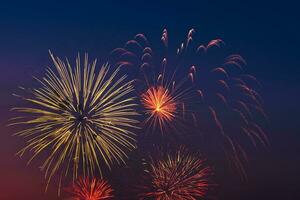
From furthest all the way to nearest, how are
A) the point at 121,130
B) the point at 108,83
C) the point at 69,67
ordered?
1. the point at 121,130
2. the point at 108,83
3. the point at 69,67

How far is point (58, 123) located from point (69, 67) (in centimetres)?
816

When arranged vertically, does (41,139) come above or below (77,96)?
below

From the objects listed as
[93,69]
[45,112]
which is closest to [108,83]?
[93,69]

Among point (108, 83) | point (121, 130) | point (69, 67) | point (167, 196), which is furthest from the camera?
point (167, 196)

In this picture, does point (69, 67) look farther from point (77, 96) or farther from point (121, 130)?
point (121, 130)

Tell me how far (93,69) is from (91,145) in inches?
324

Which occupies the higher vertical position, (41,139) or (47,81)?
(47,81)

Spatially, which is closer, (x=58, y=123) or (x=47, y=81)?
(x=47, y=81)

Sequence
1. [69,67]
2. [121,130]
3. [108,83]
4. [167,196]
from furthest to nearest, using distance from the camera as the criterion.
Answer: [167,196] < [121,130] < [108,83] < [69,67]

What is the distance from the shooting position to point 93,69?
30.8 meters

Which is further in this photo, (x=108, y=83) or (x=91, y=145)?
(x=91, y=145)

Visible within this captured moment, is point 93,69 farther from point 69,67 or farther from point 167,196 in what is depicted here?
point 167,196

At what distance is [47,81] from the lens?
108 feet

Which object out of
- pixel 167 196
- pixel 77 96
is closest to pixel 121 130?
pixel 77 96
